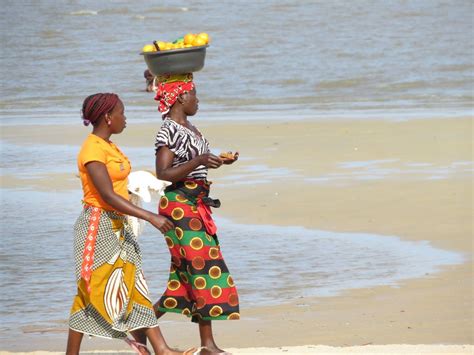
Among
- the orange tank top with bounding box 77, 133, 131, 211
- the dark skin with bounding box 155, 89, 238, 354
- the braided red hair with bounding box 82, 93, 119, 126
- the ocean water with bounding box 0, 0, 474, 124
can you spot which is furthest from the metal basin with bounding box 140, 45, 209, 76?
the ocean water with bounding box 0, 0, 474, 124

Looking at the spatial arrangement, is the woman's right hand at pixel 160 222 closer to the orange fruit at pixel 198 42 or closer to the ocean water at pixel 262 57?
the orange fruit at pixel 198 42

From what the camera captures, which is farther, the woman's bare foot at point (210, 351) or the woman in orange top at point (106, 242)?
the woman's bare foot at point (210, 351)

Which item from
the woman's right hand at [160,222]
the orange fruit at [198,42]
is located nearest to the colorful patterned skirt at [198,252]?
the woman's right hand at [160,222]

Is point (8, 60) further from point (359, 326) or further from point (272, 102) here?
point (359, 326)

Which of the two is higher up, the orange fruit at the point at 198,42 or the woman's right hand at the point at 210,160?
the orange fruit at the point at 198,42

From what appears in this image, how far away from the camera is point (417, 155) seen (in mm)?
13828

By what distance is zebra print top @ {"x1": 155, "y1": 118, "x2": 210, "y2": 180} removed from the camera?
18.9 ft

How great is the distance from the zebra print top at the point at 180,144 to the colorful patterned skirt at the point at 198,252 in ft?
0.25

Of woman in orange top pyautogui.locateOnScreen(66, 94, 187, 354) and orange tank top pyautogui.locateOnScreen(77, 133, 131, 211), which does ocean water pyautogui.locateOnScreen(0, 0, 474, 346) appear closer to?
woman in orange top pyautogui.locateOnScreen(66, 94, 187, 354)

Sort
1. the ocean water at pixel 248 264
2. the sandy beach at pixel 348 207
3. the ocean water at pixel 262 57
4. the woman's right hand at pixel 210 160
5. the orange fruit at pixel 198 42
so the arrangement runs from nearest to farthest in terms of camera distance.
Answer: the woman's right hand at pixel 210 160, the orange fruit at pixel 198 42, the sandy beach at pixel 348 207, the ocean water at pixel 248 264, the ocean water at pixel 262 57

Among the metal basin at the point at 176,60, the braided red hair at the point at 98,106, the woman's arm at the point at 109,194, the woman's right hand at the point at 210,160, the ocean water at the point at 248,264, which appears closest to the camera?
the woman's arm at the point at 109,194

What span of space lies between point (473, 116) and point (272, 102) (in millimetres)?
4972

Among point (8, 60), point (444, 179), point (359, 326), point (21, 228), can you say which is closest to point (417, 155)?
point (444, 179)

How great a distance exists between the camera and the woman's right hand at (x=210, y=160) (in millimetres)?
5613
